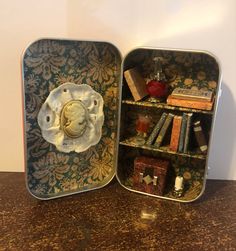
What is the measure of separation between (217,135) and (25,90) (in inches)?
32.0

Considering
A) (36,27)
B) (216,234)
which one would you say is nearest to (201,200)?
(216,234)

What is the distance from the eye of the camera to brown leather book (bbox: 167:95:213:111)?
3.29 ft

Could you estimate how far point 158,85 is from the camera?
1.08 metres

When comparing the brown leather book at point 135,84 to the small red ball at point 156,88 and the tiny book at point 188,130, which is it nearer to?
the small red ball at point 156,88

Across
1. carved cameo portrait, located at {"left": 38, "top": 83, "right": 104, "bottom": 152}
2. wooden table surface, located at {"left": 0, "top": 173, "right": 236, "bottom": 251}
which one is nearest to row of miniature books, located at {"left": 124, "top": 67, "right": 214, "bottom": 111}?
carved cameo portrait, located at {"left": 38, "top": 83, "right": 104, "bottom": 152}

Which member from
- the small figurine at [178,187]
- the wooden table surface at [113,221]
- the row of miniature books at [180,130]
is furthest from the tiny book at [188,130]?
the wooden table surface at [113,221]

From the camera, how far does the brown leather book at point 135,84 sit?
1.08 m

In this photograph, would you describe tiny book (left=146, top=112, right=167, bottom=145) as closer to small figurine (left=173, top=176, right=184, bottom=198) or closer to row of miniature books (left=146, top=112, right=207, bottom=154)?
row of miniature books (left=146, top=112, right=207, bottom=154)

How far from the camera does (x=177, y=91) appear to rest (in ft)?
3.55

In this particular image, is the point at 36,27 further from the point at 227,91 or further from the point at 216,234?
the point at 216,234

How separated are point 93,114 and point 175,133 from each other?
320 millimetres

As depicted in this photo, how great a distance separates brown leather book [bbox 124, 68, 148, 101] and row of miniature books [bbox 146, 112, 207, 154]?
116mm

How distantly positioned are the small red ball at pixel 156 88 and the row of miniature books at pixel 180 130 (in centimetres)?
8

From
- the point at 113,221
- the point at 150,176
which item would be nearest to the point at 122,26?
the point at 150,176
